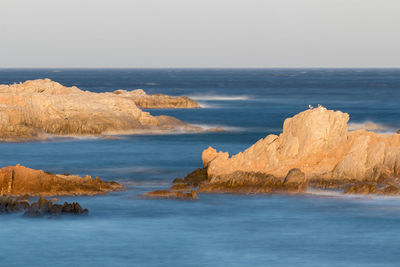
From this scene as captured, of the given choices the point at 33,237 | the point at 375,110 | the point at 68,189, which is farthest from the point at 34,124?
the point at 375,110

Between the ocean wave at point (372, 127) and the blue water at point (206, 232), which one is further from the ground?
the blue water at point (206, 232)

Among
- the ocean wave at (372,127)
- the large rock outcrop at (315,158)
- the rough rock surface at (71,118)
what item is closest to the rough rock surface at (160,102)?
the ocean wave at (372,127)

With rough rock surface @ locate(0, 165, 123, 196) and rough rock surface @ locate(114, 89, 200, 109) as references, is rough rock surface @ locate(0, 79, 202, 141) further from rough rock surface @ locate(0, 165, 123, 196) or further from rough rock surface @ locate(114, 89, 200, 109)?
rough rock surface @ locate(114, 89, 200, 109)

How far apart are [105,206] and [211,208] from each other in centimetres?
405

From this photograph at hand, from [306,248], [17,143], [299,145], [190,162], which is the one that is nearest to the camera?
[306,248]

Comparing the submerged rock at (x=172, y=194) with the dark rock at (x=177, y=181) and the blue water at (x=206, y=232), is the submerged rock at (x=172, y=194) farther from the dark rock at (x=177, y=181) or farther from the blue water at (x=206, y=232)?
the dark rock at (x=177, y=181)

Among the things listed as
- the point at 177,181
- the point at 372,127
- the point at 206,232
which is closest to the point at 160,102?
the point at 372,127

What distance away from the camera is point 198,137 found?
66.6 metres

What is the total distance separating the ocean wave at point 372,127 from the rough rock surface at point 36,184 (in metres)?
43.0

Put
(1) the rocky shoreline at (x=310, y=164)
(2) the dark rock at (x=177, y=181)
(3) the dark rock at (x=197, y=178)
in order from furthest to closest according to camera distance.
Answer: (2) the dark rock at (x=177, y=181) → (3) the dark rock at (x=197, y=178) → (1) the rocky shoreline at (x=310, y=164)

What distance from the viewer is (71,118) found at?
66.4m

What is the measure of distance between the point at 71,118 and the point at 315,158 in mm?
32052

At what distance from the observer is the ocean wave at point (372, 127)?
75.1 m

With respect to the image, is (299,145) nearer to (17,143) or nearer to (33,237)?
(33,237)
